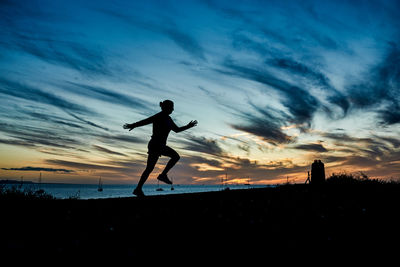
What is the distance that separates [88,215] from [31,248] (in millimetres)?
1981

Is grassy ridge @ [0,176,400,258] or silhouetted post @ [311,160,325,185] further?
silhouetted post @ [311,160,325,185]

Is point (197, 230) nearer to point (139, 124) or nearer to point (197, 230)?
point (197, 230)

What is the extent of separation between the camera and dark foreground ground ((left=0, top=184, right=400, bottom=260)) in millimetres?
3299

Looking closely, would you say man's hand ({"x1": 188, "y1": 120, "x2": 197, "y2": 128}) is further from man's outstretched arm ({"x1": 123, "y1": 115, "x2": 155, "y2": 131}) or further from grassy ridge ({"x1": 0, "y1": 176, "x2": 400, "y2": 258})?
grassy ridge ({"x1": 0, "y1": 176, "x2": 400, "y2": 258})

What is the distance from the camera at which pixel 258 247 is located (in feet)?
11.2

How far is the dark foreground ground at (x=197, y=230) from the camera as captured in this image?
3.30 meters

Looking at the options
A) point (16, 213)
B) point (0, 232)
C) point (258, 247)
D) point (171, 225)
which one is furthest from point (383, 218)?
point (16, 213)

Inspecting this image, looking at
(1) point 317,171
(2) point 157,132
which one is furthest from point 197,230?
(1) point 317,171

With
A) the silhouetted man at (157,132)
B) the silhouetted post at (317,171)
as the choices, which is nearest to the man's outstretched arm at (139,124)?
the silhouetted man at (157,132)

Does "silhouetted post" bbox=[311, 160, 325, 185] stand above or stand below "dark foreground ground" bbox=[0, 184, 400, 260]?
above

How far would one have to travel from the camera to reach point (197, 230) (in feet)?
13.6

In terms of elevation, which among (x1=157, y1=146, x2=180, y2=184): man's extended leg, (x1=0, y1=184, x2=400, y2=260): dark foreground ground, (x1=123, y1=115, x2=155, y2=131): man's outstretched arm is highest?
(x1=123, y1=115, x2=155, y2=131): man's outstretched arm

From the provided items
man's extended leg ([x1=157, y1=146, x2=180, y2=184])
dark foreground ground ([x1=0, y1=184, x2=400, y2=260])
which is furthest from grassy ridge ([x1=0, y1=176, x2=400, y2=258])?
man's extended leg ([x1=157, y1=146, x2=180, y2=184])

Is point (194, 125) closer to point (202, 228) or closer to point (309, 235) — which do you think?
point (202, 228)
